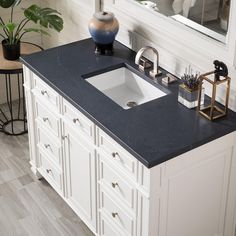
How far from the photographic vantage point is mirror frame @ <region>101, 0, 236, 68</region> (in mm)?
2740

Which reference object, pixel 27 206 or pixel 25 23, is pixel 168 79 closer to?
pixel 27 206

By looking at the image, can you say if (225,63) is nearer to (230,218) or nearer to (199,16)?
(199,16)

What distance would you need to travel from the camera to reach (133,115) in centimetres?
282

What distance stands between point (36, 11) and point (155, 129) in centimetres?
155

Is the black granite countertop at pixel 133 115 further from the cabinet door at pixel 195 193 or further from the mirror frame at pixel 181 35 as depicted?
the mirror frame at pixel 181 35

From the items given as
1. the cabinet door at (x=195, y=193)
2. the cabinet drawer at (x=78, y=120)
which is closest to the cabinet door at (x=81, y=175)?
the cabinet drawer at (x=78, y=120)

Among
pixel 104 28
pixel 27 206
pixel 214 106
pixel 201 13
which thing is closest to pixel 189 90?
pixel 214 106

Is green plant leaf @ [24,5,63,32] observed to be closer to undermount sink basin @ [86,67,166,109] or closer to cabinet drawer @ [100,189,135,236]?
undermount sink basin @ [86,67,166,109]

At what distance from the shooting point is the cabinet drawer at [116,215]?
112 inches

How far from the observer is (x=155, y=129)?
2.72 meters

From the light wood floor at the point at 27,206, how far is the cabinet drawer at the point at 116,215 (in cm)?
39

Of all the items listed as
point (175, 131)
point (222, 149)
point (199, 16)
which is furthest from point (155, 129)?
point (199, 16)

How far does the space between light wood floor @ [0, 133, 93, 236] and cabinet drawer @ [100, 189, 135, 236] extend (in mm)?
388

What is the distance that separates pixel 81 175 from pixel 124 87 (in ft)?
1.85
